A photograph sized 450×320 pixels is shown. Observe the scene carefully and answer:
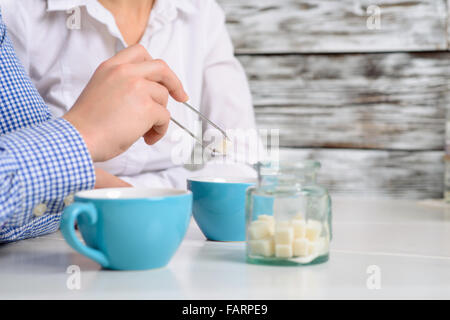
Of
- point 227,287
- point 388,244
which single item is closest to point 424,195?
point 388,244

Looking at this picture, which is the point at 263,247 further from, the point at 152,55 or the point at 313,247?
the point at 152,55

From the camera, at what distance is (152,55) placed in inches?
44.4

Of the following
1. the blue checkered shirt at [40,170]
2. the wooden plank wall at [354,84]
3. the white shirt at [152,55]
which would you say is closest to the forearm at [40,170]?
the blue checkered shirt at [40,170]

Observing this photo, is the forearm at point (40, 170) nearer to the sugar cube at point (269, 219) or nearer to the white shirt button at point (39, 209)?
the white shirt button at point (39, 209)

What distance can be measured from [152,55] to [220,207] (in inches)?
21.3

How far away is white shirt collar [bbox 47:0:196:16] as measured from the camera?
1028 mm

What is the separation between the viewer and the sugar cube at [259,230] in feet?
1.83

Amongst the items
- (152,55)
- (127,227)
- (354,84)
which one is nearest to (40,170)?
(127,227)

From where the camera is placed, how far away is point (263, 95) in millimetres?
1443

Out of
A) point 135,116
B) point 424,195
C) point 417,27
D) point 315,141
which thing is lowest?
point 424,195

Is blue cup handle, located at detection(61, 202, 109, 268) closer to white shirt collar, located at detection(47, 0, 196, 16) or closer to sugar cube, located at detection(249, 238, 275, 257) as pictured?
sugar cube, located at detection(249, 238, 275, 257)

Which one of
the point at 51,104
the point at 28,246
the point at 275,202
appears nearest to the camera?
the point at 275,202
